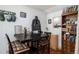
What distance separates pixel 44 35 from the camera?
4.62 ft

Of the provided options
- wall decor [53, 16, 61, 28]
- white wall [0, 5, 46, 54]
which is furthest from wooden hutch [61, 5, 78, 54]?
white wall [0, 5, 46, 54]

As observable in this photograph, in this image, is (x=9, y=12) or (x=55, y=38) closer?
(x=9, y=12)

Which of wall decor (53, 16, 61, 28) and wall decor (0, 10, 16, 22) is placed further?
wall decor (53, 16, 61, 28)

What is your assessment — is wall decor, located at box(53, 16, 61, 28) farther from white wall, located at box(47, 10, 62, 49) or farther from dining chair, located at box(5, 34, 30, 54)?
dining chair, located at box(5, 34, 30, 54)

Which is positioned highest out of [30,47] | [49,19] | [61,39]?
[49,19]

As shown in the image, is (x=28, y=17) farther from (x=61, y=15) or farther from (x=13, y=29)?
(x=61, y=15)

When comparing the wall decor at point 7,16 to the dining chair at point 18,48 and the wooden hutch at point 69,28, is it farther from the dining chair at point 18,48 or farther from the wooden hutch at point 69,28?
the wooden hutch at point 69,28

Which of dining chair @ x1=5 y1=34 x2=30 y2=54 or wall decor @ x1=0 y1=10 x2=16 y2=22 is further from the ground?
wall decor @ x1=0 y1=10 x2=16 y2=22

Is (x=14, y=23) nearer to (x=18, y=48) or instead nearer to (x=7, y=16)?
(x=7, y=16)

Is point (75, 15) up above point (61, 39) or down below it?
above

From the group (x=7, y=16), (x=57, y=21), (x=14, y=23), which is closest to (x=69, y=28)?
(x=57, y=21)

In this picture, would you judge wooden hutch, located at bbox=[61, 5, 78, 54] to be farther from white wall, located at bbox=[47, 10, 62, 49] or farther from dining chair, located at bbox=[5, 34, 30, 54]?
dining chair, located at bbox=[5, 34, 30, 54]

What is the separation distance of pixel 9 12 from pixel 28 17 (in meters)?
0.29
